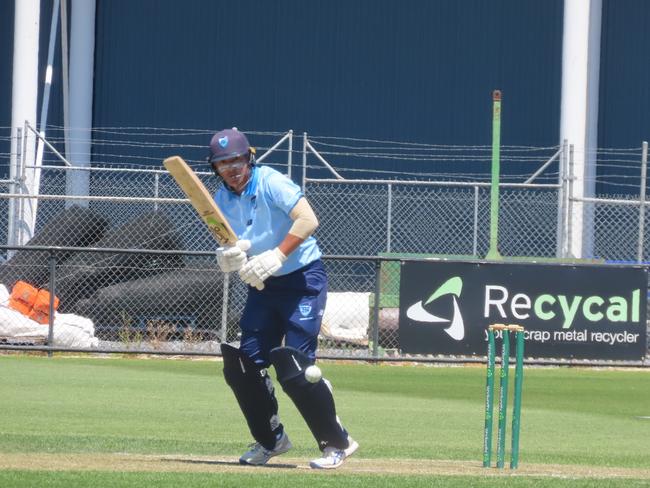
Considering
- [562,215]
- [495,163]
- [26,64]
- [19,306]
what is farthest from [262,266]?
[26,64]

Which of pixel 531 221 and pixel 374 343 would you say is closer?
pixel 374 343

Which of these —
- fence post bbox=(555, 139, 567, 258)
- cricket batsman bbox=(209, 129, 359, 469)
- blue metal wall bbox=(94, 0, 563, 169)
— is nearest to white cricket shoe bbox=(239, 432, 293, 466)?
cricket batsman bbox=(209, 129, 359, 469)

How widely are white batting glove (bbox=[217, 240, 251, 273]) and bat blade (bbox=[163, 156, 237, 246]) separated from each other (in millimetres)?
53

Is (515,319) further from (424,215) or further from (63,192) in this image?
(63,192)

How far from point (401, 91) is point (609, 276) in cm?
1125

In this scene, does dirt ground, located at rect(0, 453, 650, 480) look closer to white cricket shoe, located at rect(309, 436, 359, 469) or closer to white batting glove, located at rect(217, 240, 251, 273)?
white cricket shoe, located at rect(309, 436, 359, 469)

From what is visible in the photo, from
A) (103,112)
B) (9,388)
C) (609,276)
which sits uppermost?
(103,112)

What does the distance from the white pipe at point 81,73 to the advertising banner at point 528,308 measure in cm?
1090

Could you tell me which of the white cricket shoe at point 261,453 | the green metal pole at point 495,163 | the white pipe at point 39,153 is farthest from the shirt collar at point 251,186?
the white pipe at point 39,153

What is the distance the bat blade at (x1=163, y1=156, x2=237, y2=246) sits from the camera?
759 cm

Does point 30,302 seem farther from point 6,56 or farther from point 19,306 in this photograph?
point 6,56

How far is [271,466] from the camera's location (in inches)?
314

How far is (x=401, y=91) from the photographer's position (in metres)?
27.7

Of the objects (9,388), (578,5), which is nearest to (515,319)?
(9,388)
